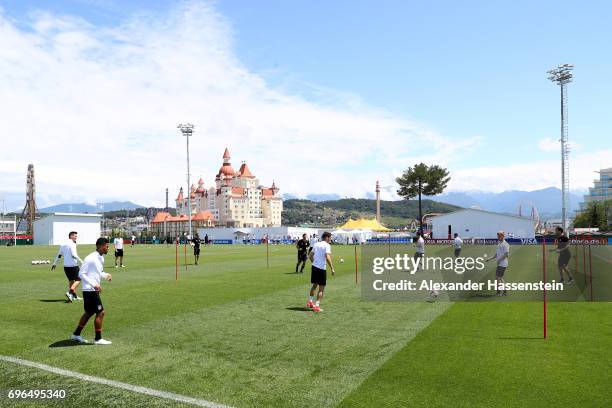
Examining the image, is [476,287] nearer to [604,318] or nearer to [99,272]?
[604,318]

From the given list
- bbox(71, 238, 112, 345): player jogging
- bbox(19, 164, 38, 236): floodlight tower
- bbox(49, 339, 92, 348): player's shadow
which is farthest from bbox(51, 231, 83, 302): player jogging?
bbox(19, 164, 38, 236): floodlight tower

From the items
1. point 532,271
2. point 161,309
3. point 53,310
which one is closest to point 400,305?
point 161,309

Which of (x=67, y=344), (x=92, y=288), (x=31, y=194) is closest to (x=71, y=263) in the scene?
(x=67, y=344)

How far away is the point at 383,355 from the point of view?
27.5ft

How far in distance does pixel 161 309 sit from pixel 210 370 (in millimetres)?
6378

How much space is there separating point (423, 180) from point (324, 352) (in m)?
87.6

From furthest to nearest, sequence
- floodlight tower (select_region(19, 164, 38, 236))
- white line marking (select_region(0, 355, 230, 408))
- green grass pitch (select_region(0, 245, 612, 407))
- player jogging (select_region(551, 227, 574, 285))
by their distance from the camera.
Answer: floodlight tower (select_region(19, 164, 38, 236))
player jogging (select_region(551, 227, 574, 285))
green grass pitch (select_region(0, 245, 612, 407))
white line marking (select_region(0, 355, 230, 408))

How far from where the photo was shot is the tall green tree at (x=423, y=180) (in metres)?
92.8

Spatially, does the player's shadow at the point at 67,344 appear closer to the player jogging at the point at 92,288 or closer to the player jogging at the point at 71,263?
the player jogging at the point at 92,288

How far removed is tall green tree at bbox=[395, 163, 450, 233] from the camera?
92.8m

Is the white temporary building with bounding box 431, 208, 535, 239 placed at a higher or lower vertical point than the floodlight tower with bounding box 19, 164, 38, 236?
lower

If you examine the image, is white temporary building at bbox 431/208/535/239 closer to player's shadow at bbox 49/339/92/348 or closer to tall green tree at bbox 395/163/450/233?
tall green tree at bbox 395/163/450/233

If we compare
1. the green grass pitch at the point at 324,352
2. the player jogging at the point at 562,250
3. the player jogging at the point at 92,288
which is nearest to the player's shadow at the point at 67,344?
the green grass pitch at the point at 324,352

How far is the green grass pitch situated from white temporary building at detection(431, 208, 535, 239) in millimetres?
67558
